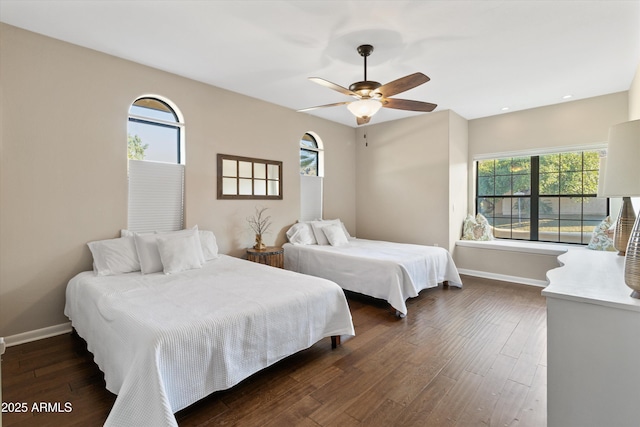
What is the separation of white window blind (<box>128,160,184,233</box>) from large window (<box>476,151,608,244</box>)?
16.5 feet

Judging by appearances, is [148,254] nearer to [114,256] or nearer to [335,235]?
[114,256]

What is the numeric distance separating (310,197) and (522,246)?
3.50 m

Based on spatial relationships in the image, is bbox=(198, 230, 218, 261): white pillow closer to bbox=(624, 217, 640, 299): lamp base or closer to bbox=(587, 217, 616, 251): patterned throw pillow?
bbox=(624, 217, 640, 299): lamp base

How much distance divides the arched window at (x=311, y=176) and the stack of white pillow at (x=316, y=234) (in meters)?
0.39

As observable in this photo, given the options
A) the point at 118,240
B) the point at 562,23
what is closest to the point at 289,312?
the point at 118,240

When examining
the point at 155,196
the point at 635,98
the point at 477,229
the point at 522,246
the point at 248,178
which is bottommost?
the point at 522,246

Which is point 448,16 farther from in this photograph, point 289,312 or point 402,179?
point 402,179

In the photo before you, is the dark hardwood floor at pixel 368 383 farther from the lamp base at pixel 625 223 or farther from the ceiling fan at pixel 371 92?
the ceiling fan at pixel 371 92

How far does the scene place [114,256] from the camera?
9.77 ft

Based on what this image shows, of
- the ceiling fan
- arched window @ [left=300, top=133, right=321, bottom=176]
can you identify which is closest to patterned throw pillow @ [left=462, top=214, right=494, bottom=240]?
arched window @ [left=300, top=133, right=321, bottom=176]

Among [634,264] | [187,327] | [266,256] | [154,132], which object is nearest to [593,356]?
[634,264]

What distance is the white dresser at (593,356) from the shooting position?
1344mm

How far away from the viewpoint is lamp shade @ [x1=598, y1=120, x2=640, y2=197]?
61.4 inches

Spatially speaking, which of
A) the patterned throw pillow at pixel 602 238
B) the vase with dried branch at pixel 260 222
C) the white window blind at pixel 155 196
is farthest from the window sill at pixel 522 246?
the white window blind at pixel 155 196
